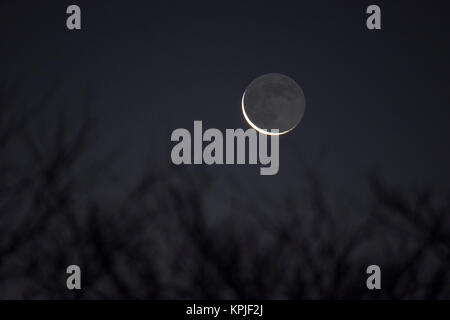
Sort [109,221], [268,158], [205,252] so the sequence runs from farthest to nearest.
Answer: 1. [205,252]
2. [109,221]
3. [268,158]

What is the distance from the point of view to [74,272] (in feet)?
28.5

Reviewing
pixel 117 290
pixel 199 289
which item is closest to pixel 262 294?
pixel 199 289

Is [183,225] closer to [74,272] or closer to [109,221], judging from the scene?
[109,221]

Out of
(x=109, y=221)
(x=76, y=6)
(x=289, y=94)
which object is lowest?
(x=109, y=221)

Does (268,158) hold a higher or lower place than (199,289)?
higher
